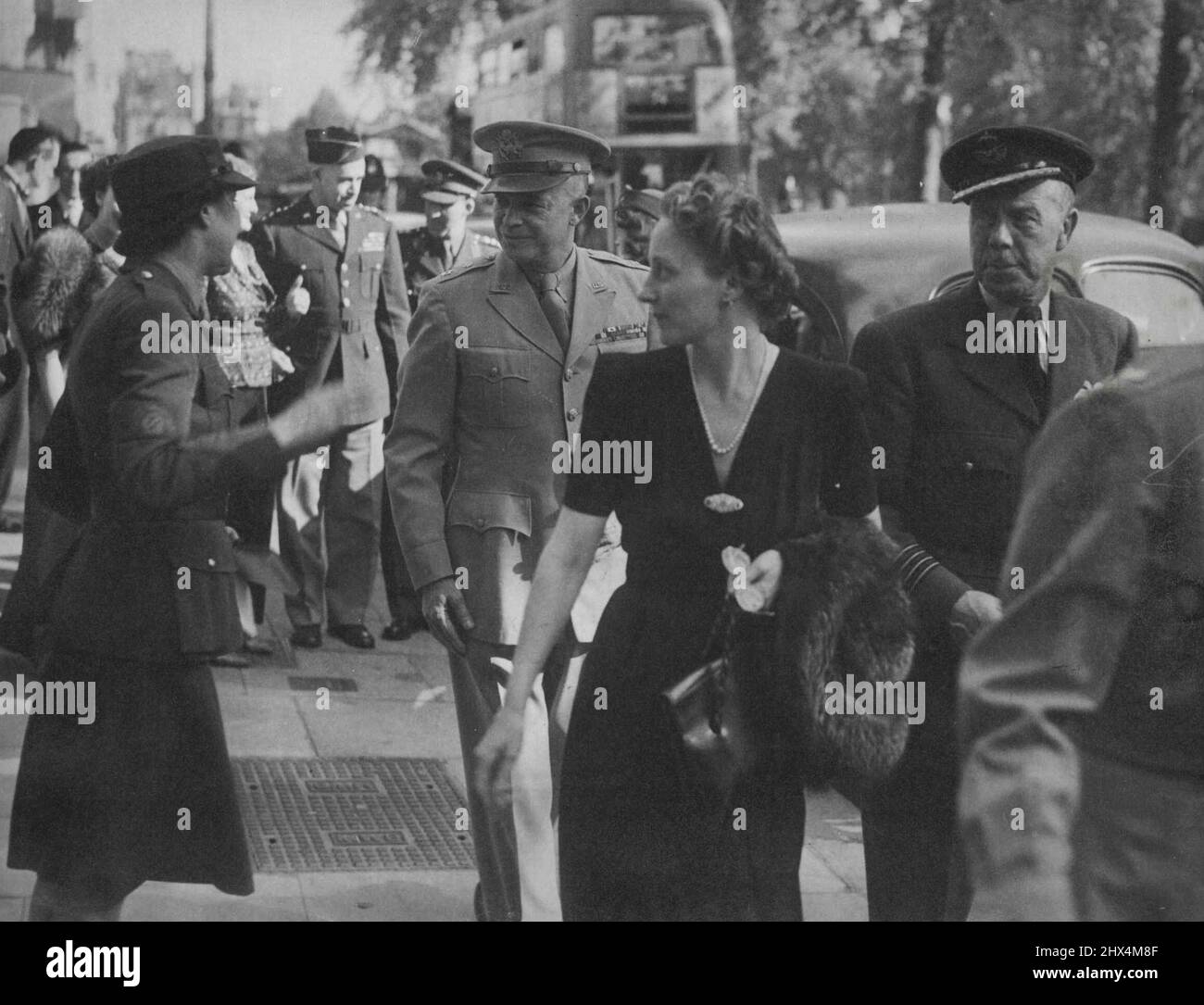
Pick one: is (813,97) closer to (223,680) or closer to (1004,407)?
(1004,407)

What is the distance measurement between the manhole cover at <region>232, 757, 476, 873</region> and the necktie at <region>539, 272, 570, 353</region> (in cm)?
109

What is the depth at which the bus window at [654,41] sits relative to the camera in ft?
15.8

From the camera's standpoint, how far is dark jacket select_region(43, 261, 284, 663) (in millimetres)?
3607

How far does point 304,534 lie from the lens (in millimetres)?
5102

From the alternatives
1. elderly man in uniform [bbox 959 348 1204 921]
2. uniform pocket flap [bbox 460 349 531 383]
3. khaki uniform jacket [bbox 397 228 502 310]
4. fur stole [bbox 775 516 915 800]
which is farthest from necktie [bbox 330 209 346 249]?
elderly man in uniform [bbox 959 348 1204 921]

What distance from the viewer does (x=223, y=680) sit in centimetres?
411

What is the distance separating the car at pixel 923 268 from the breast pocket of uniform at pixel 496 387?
4.21ft

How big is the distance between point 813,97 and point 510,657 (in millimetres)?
2095

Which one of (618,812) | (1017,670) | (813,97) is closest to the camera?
(1017,670)

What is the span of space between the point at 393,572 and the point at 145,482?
1509 millimetres

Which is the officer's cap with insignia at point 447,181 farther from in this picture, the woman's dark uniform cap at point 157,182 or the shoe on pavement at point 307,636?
the shoe on pavement at point 307,636

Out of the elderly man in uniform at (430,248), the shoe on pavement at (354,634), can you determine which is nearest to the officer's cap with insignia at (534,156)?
the elderly man in uniform at (430,248)

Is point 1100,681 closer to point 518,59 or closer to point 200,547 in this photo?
point 200,547
